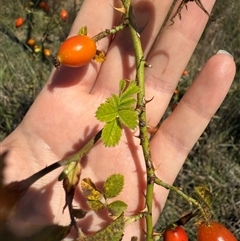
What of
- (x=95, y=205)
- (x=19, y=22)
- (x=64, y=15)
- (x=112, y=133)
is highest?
(x=112, y=133)

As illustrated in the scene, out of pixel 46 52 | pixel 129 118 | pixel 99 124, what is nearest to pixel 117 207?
pixel 129 118

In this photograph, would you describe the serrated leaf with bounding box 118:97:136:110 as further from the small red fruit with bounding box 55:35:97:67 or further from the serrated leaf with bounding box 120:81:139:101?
the small red fruit with bounding box 55:35:97:67

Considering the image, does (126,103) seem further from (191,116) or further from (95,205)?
(191,116)

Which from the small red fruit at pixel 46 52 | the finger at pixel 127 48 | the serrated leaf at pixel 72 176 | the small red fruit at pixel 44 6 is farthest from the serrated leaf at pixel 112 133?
the small red fruit at pixel 44 6

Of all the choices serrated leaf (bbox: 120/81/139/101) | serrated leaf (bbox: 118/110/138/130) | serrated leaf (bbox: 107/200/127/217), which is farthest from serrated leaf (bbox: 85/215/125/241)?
serrated leaf (bbox: 120/81/139/101)

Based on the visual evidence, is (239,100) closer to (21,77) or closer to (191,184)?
(191,184)

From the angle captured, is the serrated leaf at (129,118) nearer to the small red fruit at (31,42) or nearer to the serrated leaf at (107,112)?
the serrated leaf at (107,112)
